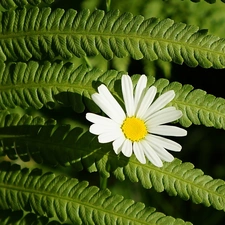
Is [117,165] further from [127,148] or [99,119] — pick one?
[99,119]

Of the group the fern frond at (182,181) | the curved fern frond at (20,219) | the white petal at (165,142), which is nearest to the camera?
the fern frond at (182,181)

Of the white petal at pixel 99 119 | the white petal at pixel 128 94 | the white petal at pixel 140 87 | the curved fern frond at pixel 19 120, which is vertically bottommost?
the white petal at pixel 99 119

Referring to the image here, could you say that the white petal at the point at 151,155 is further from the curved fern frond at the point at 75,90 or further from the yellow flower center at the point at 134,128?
the curved fern frond at the point at 75,90

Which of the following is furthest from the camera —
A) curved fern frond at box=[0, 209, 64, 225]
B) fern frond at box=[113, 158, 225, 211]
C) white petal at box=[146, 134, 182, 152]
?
curved fern frond at box=[0, 209, 64, 225]

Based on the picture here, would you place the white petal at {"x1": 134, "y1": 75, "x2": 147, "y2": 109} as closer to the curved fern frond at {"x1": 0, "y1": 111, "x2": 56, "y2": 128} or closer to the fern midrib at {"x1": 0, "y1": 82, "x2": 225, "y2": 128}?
the fern midrib at {"x1": 0, "y1": 82, "x2": 225, "y2": 128}

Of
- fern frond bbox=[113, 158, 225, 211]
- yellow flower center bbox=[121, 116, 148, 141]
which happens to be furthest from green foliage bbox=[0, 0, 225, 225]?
yellow flower center bbox=[121, 116, 148, 141]

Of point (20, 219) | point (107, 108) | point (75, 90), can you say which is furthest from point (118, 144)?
point (20, 219)

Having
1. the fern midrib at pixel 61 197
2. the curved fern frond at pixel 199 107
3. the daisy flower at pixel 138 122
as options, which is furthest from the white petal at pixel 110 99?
the fern midrib at pixel 61 197

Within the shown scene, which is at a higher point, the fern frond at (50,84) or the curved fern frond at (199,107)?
the fern frond at (50,84)
